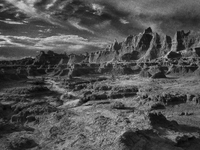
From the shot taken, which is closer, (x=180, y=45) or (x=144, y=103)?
(x=144, y=103)

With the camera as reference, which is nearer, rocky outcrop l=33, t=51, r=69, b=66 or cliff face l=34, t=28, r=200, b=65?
rocky outcrop l=33, t=51, r=69, b=66

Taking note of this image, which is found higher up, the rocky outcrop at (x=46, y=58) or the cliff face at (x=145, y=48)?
the cliff face at (x=145, y=48)

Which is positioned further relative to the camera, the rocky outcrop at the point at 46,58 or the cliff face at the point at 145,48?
the cliff face at the point at 145,48

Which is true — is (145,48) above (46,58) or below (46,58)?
above

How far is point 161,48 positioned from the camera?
157 meters

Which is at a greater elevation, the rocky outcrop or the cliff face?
the cliff face

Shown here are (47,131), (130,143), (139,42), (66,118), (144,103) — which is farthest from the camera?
(139,42)

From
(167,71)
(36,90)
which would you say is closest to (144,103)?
(36,90)

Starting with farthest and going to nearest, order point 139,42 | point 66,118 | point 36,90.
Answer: point 139,42 < point 36,90 < point 66,118

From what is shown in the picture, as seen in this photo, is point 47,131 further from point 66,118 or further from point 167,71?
point 167,71

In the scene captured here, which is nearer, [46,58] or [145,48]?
[46,58]

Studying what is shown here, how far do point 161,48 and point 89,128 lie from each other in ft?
518

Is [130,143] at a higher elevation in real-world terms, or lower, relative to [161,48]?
lower

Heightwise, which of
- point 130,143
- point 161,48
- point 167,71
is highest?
point 161,48
